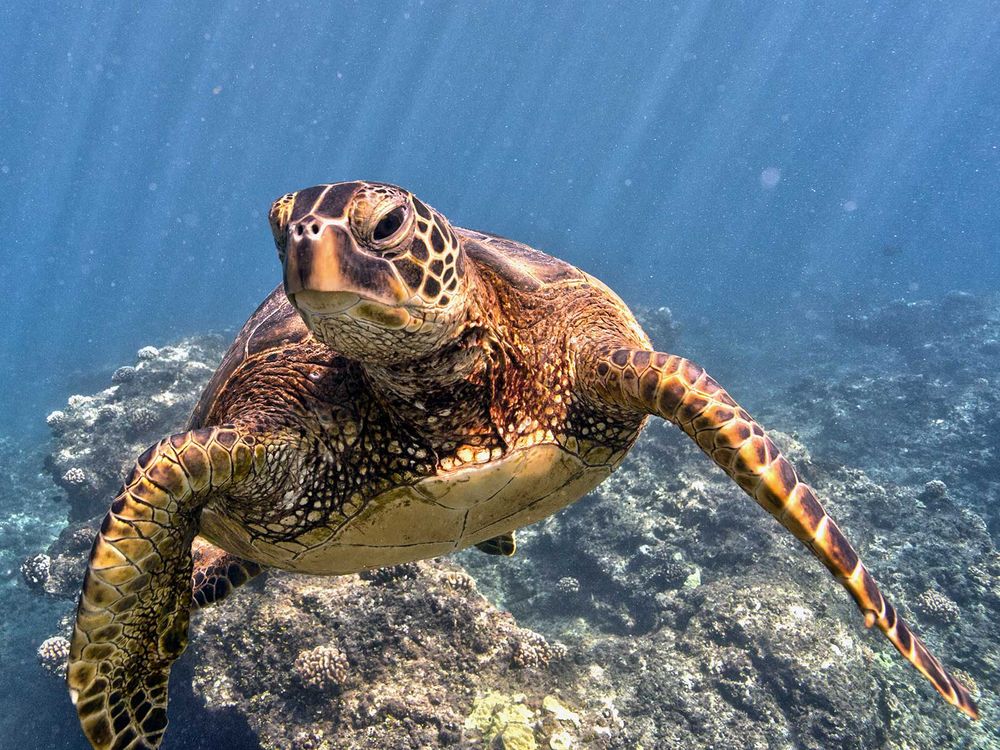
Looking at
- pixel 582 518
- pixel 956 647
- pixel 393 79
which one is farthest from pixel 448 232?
pixel 393 79

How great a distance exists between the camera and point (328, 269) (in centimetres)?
147

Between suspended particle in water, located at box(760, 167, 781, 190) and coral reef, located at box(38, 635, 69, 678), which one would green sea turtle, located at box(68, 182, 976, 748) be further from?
suspended particle in water, located at box(760, 167, 781, 190)

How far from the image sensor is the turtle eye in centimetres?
162

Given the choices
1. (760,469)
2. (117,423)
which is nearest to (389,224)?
(760,469)

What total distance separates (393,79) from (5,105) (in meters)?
52.0

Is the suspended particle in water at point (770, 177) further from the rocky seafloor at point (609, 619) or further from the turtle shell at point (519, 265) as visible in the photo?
the turtle shell at point (519, 265)

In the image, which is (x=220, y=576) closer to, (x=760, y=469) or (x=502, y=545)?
(x=502, y=545)

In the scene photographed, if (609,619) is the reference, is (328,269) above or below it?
above

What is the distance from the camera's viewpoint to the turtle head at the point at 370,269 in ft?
4.88

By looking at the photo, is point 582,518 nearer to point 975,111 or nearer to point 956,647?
point 956,647

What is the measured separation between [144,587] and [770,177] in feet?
437

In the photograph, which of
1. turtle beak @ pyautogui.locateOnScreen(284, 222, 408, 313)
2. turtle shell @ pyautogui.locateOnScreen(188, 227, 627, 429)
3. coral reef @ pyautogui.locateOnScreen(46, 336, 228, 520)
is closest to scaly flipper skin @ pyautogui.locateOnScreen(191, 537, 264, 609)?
turtle shell @ pyautogui.locateOnScreen(188, 227, 627, 429)

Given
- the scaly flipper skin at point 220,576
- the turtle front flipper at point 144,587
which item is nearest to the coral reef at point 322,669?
the scaly flipper skin at point 220,576

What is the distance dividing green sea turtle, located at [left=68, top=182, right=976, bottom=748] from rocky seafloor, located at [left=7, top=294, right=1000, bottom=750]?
1.92 metres
